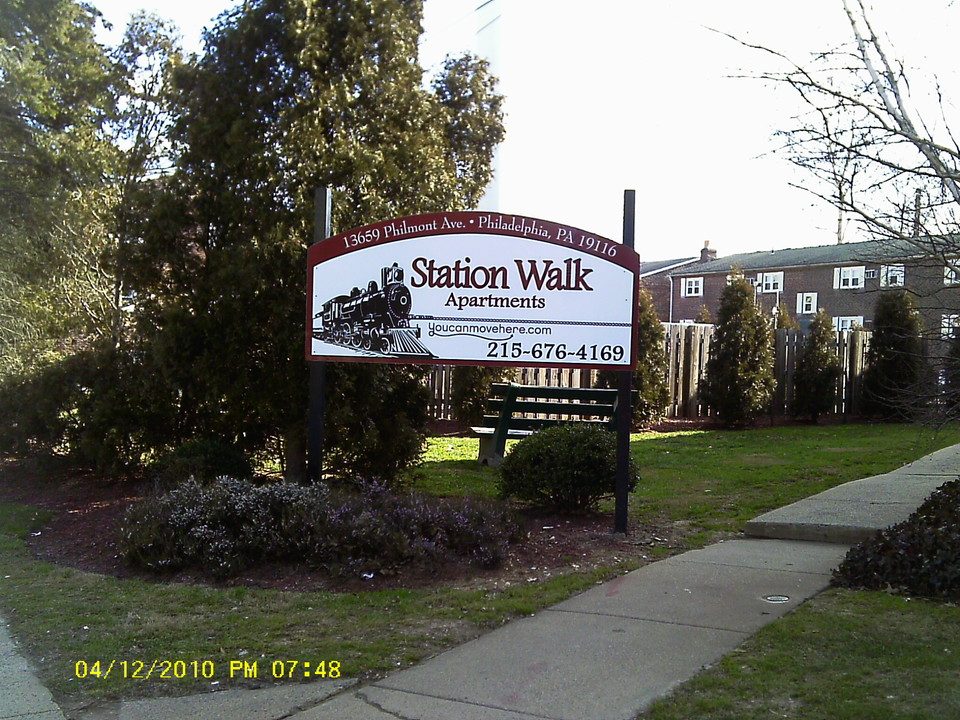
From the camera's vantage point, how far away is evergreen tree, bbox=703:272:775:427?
19594 mm

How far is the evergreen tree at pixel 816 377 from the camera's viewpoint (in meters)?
21.3

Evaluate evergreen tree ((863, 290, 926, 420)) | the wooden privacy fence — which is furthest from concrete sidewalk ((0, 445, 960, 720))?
evergreen tree ((863, 290, 926, 420))

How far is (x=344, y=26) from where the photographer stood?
998 centimetres

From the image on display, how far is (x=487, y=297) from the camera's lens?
341 inches

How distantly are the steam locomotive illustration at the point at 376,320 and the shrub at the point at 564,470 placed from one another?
1.44 m

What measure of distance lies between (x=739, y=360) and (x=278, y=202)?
12.6 meters

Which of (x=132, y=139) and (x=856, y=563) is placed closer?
(x=856, y=563)

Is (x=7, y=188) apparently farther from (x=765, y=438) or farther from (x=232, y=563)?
(x=765, y=438)

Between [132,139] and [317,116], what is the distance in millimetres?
6666

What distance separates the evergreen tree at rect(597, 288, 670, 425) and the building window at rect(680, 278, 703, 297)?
119ft

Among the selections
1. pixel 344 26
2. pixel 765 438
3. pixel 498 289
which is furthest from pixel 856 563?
pixel 765 438

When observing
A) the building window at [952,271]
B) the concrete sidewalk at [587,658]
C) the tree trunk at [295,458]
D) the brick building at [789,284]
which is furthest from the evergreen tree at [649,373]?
the concrete sidewalk at [587,658]

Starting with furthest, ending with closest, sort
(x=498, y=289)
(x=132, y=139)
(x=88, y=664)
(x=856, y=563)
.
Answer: (x=132, y=139) < (x=498, y=289) < (x=856, y=563) < (x=88, y=664)
